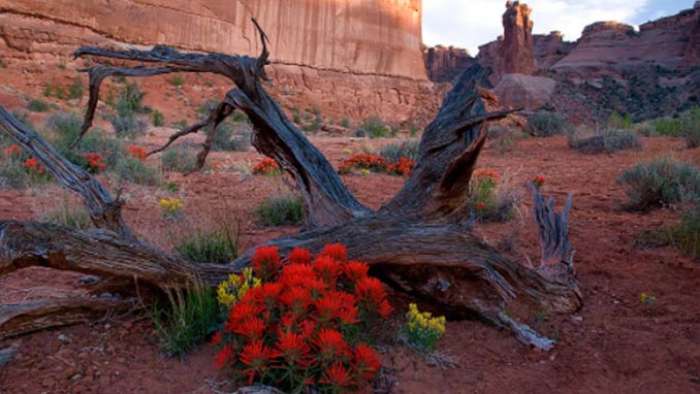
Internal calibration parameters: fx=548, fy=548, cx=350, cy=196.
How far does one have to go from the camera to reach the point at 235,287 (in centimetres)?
240

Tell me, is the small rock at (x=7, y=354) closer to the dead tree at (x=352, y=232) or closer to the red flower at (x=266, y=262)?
the dead tree at (x=352, y=232)

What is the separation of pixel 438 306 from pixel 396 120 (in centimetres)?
3119

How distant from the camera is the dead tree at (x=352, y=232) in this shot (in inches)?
91.0

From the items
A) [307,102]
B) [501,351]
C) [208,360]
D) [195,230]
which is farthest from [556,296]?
[307,102]

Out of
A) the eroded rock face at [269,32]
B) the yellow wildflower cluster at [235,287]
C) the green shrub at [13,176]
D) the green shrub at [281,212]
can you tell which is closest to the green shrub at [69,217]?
the green shrub at [281,212]

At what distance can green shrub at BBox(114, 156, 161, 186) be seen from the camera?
7.00m

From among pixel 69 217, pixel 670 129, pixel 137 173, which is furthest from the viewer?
pixel 670 129

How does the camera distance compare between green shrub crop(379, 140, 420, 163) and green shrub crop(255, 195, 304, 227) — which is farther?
green shrub crop(379, 140, 420, 163)

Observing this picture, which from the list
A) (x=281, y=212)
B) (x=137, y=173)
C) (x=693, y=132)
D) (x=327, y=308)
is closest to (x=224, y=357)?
(x=327, y=308)

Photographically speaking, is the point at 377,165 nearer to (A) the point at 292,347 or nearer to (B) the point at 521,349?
(B) the point at 521,349

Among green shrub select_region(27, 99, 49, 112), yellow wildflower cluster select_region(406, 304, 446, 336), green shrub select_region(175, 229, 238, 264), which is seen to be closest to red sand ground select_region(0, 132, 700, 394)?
yellow wildflower cluster select_region(406, 304, 446, 336)

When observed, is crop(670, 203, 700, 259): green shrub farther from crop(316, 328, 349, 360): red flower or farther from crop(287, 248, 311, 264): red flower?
crop(316, 328, 349, 360): red flower

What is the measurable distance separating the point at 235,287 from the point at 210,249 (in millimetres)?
1162

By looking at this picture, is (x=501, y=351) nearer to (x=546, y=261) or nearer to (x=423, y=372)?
(x=423, y=372)
